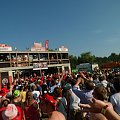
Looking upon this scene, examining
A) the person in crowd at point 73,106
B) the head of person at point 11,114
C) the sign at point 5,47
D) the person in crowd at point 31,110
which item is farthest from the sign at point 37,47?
the head of person at point 11,114

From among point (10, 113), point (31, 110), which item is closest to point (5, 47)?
point (31, 110)

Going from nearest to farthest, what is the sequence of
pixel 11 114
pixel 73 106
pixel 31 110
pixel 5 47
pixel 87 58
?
pixel 11 114
pixel 31 110
pixel 73 106
pixel 5 47
pixel 87 58

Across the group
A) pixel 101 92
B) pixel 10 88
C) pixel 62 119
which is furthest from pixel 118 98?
pixel 10 88

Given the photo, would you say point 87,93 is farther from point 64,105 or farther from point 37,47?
point 37,47

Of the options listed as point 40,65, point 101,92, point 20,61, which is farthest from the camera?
point 20,61

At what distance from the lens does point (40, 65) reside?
153 feet

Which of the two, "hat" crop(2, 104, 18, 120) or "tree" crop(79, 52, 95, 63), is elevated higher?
"tree" crop(79, 52, 95, 63)

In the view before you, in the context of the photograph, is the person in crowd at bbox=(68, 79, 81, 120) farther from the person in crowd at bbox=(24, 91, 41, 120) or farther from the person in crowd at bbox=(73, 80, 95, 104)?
the person in crowd at bbox=(24, 91, 41, 120)

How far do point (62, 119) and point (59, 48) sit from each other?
65.6 meters

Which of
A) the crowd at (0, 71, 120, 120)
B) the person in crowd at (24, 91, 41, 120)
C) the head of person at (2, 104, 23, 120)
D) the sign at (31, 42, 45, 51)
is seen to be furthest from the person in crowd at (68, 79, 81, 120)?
the sign at (31, 42, 45, 51)

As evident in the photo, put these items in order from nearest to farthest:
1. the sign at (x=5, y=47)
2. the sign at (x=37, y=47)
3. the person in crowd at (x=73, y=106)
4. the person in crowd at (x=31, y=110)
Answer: the person in crowd at (x=31, y=110) < the person in crowd at (x=73, y=106) < the sign at (x=5, y=47) < the sign at (x=37, y=47)

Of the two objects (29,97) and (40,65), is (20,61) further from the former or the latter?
(29,97)

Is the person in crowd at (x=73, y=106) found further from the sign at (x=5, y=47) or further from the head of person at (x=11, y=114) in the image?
the sign at (x=5, y=47)

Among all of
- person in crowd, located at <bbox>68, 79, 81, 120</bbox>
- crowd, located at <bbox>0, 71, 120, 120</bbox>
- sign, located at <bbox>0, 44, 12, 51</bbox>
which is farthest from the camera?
sign, located at <bbox>0, 44, 12, 51</bbox>
